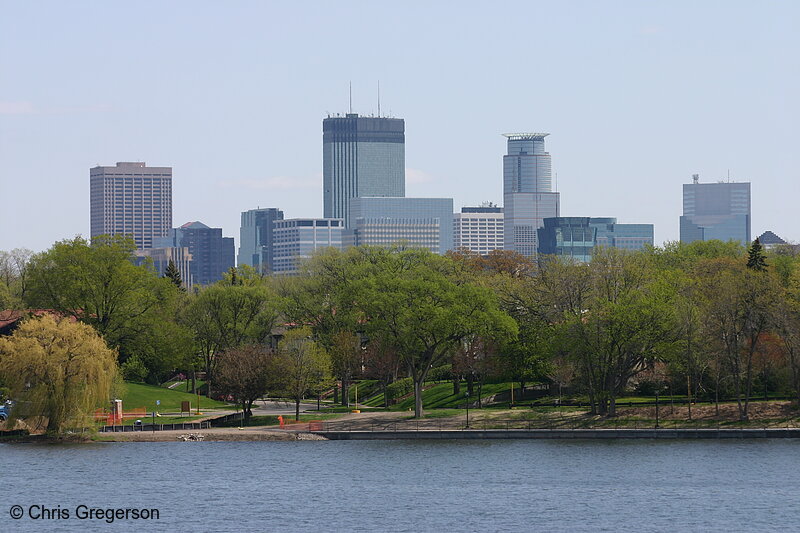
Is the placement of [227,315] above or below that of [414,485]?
above

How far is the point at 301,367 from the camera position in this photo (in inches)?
4227

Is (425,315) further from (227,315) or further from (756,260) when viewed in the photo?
(756,260)

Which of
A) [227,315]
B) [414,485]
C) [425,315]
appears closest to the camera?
[414,485]

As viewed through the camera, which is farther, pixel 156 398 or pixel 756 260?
pixel 756 260

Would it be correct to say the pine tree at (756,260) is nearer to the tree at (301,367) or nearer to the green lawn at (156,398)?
the tree at (301,367)

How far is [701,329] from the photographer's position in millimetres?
100438

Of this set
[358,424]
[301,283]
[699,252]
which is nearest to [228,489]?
[358,424]

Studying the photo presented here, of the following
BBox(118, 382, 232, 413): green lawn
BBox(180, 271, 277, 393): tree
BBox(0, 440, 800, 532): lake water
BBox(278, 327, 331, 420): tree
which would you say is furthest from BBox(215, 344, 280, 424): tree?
BBox(180, 271, 277, 393): tree

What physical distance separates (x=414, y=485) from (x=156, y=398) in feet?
156

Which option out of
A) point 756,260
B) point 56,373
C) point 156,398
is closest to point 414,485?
point 56,373

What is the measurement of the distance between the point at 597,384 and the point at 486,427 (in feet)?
32.4

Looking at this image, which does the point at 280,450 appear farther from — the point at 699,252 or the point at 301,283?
the point at 699,252

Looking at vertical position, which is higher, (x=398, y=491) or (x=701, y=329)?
(x=701, y=329)

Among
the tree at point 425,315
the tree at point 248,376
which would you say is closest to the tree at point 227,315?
the tree at point 248,376
